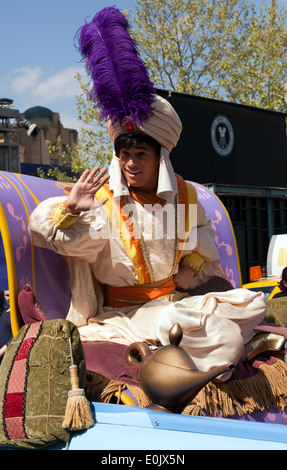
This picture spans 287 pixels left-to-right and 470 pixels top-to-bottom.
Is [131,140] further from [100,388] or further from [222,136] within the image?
[222,136]

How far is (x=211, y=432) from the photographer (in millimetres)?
1609

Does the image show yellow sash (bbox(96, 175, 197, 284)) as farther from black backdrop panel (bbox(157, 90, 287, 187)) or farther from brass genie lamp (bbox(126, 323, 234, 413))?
black backdrop panel (bbox(157, 90, 287, 187))

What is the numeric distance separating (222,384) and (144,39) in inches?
583

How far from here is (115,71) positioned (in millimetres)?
2541

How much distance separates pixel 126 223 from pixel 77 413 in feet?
3.47

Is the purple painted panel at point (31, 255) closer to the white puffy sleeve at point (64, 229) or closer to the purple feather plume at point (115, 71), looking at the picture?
the white puffy sleeve at point (64, 229)

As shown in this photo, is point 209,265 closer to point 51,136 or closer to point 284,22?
point 284,22

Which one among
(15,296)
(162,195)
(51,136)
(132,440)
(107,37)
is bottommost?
(132,440)

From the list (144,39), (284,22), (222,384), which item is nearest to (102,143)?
(144,39)

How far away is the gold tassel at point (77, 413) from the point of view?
70.1 inches

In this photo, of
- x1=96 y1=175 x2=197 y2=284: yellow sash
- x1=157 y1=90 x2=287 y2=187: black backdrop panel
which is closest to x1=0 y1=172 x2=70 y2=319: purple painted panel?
x1=96 y1=175 x2=197 y2=284: yellow sash

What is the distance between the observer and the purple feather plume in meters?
2.54

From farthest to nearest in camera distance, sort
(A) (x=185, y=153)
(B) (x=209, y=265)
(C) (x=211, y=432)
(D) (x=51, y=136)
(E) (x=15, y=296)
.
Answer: (D) (x=51, y=136) < (A) (x=185, y=153) < (B) (x=209, y=265) < (E) (x=15, y=296) < (C) (x=211, y=432)

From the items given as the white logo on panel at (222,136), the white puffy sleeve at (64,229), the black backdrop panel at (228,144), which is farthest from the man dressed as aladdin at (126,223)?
the white logo on panel at (222,136)
